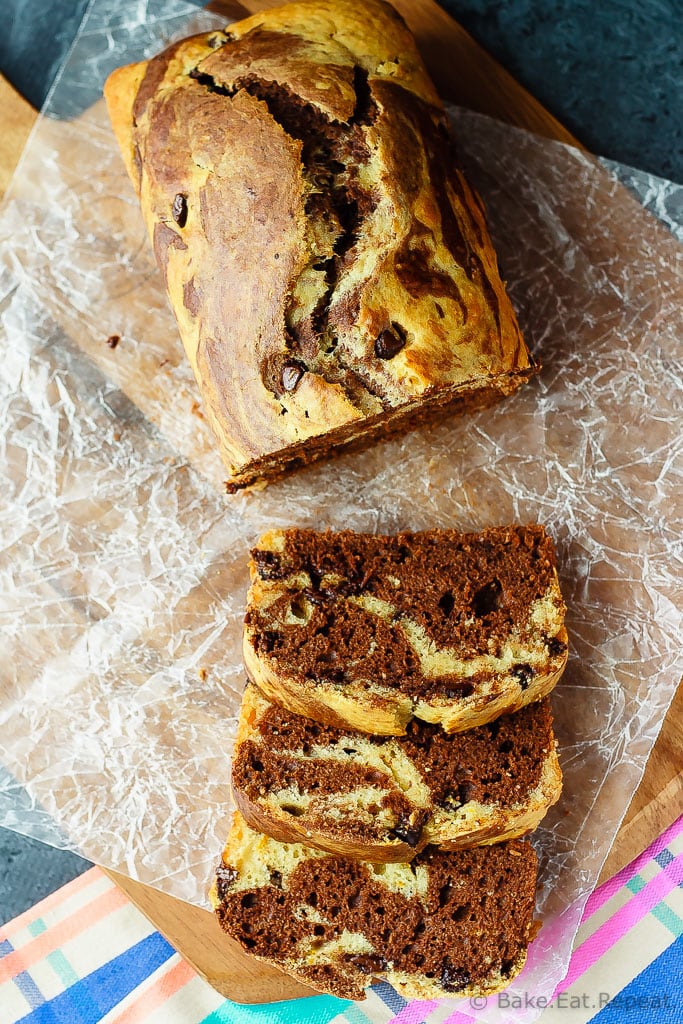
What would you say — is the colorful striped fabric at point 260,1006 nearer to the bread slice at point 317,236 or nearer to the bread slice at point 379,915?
the bread slice at point 379,915

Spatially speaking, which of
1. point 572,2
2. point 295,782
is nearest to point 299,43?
point 572,2

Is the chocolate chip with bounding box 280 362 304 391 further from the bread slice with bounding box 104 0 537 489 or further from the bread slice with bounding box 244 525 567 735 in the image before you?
the bread slice with bounding box 244 525 567 735

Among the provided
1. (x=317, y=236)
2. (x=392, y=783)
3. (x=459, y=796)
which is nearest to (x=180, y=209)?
(x=317, y=236)

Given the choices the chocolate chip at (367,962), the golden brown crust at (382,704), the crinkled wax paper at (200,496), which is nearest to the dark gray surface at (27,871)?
the crinkled wax paper at (200,496)

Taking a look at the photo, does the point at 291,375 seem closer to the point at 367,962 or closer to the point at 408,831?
the point at 408,831

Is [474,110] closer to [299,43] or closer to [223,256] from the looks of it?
[299,43]
